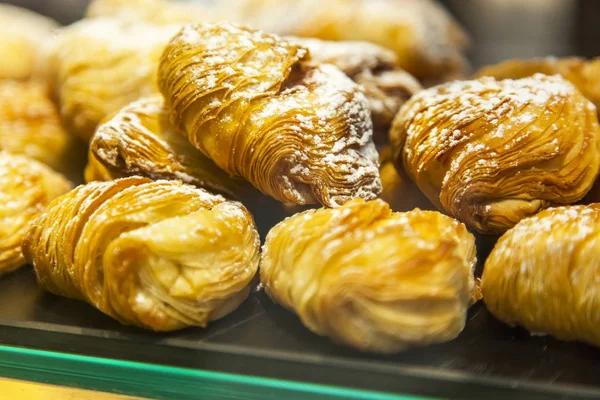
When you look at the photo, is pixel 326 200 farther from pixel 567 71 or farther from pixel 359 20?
pixel 359 20

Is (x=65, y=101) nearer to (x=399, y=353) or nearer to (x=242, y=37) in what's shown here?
(x=242, y=37)

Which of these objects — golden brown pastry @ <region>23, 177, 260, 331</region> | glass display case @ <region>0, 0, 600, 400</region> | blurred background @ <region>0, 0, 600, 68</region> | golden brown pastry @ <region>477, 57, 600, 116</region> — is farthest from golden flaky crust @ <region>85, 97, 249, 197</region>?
blurred background @ <region>0, 0, 600, 68</region>

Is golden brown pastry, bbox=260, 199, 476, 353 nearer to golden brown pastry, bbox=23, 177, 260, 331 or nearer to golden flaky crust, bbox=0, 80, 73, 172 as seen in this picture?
golden brown pastry, bbox=23, 177, 260, 331

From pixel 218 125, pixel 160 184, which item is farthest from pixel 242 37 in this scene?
pixel 160 184

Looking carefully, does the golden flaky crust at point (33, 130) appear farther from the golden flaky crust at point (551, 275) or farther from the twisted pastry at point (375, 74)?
the golden flaky crust at point (551, 275)

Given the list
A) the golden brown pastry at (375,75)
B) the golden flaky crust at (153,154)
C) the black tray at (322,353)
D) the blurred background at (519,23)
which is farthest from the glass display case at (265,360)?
the blurred background at (519,23)

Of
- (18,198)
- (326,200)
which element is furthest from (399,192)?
(18,198)
